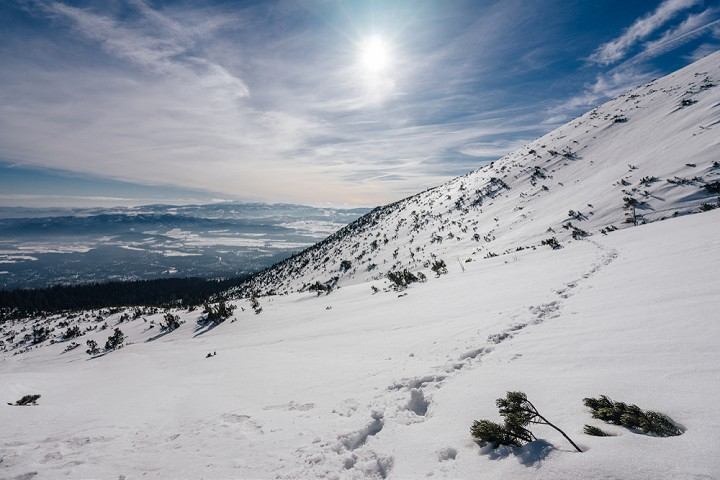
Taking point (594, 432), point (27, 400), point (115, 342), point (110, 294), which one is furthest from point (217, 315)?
point (110, 294)

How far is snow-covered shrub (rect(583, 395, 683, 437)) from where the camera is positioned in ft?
9.63

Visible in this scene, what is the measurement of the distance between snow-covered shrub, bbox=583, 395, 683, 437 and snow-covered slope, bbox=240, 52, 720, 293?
2091cm

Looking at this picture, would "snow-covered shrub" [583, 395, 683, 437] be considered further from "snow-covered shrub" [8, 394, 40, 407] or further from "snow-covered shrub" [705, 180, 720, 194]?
"snow-covered shrub" [705, 180, 720, 194]

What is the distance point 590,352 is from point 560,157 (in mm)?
48109

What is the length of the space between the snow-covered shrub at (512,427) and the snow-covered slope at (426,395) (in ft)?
0.37

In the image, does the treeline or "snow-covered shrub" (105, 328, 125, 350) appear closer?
"snow-covered shrub" (105, 328, 125, 350)

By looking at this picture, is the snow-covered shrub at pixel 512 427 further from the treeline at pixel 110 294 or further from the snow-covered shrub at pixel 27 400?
the treeline at pixel 110 294

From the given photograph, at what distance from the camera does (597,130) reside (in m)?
47.2

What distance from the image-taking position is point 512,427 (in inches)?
133

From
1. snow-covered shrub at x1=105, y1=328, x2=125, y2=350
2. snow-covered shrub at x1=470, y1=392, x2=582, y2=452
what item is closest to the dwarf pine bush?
snow-covered shrub at x1=470, y1=392, x2=582, y2=452

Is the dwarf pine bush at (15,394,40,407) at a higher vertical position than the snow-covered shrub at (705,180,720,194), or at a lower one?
lower

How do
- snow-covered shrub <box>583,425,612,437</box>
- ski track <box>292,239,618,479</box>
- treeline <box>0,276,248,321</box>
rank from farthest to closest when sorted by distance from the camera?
treeline <box>0,276,248,321</box>, ski track <box>292,239,618,479</box>, snow-covered shrub <box>583,425,612,437</box>

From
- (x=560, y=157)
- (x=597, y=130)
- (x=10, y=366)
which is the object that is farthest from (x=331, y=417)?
→ (x=597, y=130)

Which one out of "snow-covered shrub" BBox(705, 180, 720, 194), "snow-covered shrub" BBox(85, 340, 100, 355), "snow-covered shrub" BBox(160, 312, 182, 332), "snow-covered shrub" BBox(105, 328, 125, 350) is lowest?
"snow-covered shrub" BBox(85, 340, 100, 355)
